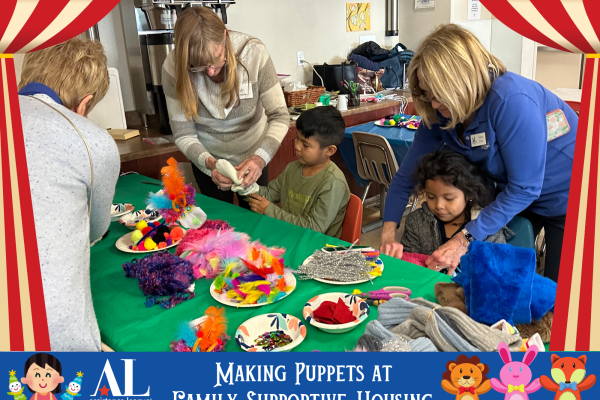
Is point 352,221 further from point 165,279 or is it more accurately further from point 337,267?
point 165,279

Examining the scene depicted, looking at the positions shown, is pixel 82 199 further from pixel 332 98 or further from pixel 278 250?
pixel 332 98

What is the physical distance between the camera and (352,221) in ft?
6.66

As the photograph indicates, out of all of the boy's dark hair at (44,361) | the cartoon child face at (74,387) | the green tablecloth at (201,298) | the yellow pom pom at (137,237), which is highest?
the boy's dark hair at (44,361)

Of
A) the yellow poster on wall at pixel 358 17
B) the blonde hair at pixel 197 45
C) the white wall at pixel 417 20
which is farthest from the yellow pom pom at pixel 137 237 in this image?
the white wall at pixel 417 20

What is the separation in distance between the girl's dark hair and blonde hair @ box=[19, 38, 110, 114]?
3.76 ft

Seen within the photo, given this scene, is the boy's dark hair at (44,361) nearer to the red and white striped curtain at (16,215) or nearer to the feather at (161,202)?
the red and white striped curtain at (16,215)

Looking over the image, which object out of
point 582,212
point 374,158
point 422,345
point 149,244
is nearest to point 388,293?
point 422,345

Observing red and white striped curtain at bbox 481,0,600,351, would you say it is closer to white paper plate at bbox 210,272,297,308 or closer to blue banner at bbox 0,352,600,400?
blue banner at bbox 0,352,600,400

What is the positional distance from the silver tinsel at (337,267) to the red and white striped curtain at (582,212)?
1.81ft

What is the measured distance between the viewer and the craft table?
10.9 feet

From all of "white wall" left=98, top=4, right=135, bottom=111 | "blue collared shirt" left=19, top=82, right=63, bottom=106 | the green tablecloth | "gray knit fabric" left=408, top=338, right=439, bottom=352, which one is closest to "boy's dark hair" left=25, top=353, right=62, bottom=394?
the green tablecloth

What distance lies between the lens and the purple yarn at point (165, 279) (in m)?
1.36

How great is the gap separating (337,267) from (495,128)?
682 millimetres

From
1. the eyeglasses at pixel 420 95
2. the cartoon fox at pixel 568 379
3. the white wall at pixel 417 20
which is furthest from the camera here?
the white wall at pixel 417 20
